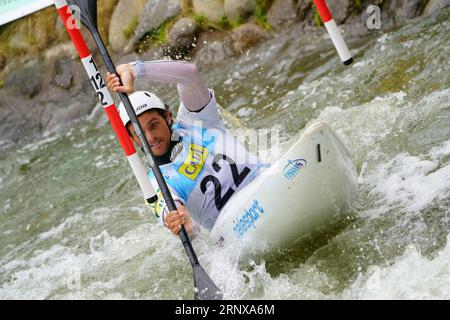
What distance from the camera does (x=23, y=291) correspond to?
18.0 ft

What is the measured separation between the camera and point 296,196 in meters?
4.09

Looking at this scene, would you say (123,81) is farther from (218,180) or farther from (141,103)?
(218,180)

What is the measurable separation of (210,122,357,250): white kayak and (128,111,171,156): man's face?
580 millimetres

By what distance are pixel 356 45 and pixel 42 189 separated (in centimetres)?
433

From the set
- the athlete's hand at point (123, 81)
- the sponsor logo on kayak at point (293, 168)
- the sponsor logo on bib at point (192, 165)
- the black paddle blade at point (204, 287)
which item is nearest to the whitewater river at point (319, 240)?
the black paddle blade at point (204, 287)

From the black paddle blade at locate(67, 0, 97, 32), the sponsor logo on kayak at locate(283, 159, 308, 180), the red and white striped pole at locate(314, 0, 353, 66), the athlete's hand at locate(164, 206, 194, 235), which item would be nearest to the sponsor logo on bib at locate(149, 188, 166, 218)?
the athlete's hand at locate(164, 206, 194, 235)

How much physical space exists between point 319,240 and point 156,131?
49.1 inches

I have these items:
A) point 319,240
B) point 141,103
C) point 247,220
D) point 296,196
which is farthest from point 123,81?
point 319,240

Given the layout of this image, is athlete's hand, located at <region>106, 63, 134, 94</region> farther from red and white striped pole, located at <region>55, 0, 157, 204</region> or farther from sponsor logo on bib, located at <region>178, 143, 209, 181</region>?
sponsor logo on bib, located at <region>178, 143, 209, 181</region>

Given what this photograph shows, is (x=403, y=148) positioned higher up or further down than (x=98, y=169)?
higher up

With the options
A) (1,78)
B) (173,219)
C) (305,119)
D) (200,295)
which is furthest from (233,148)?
(1,78)

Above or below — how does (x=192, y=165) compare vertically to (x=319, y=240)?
above

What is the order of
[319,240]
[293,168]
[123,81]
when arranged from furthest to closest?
1. [319,240]
2. [123,81]
3. [293,168]
